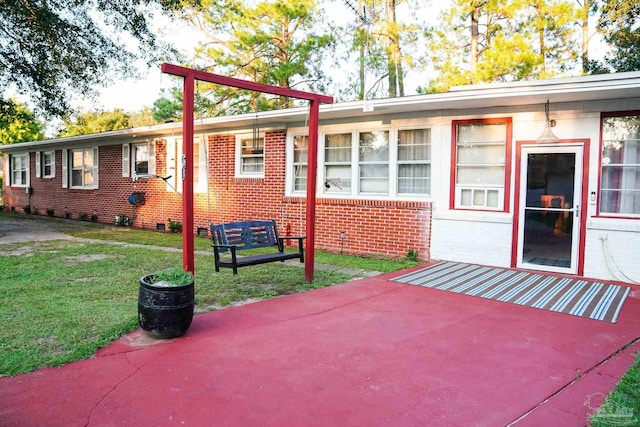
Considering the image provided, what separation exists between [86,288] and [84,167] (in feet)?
37.9

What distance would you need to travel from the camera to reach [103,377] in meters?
3.24

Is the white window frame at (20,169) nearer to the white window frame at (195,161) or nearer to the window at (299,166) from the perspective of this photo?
the white window frame at (195,161)

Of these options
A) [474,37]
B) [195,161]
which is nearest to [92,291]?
[195,161]

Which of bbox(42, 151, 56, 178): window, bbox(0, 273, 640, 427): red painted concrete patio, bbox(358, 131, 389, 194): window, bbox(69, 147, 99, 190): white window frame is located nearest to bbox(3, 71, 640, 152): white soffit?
bbox(358, 131, 389, 194): window

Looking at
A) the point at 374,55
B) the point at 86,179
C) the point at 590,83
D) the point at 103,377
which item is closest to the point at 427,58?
the point at 374,55

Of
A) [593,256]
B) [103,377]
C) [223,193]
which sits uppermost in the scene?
[223,193]

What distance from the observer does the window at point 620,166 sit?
6.93 metres

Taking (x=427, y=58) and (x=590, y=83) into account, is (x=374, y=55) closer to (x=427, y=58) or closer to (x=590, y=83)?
A: (x=427, y=58)

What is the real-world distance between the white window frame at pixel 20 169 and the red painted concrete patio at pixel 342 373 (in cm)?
1737

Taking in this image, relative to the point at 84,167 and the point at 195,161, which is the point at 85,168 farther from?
the point at 195,161

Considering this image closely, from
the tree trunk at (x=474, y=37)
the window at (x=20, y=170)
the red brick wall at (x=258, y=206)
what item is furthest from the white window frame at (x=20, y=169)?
the tree trunk at (x=474, y=37)

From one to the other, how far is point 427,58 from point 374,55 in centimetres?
224

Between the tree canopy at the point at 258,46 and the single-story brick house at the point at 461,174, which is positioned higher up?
the tree canopy at the point at 258,46

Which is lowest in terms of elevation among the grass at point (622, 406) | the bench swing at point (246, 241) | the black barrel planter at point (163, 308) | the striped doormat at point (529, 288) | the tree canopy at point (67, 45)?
the grass at point (622, 406)
